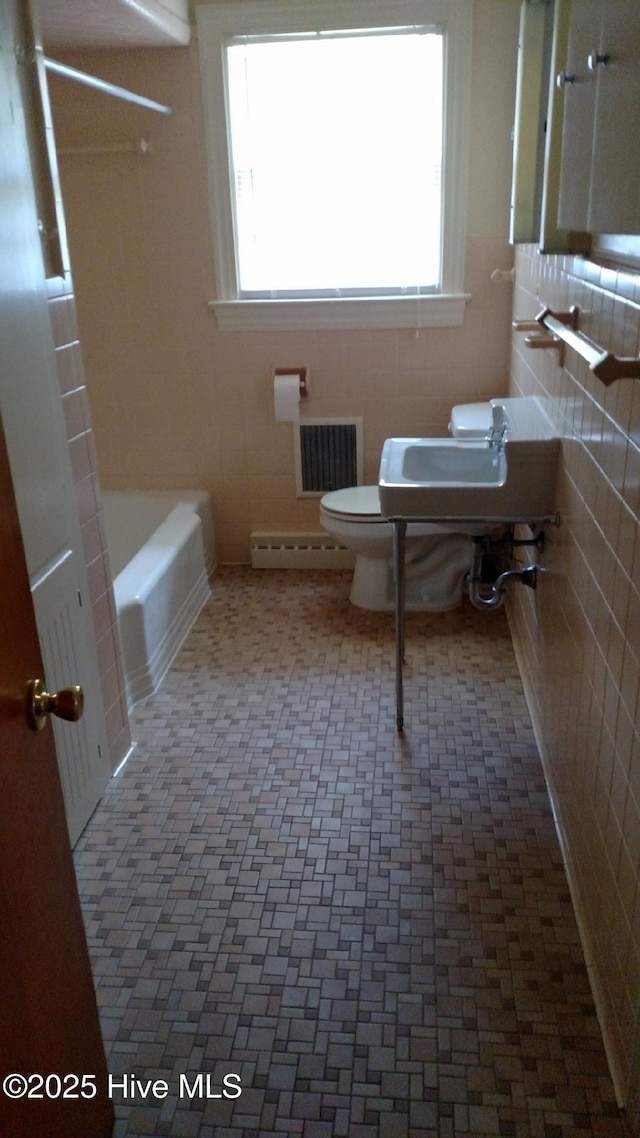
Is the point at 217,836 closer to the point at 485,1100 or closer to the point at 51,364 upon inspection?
the point at 485,1100

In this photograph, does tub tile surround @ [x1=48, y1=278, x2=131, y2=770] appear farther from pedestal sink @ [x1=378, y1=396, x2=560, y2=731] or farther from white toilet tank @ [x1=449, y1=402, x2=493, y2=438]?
white toilet tank @ [x1=449, y1=402, x2=493, y2=438]

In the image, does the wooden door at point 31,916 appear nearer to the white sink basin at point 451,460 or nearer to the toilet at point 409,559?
the white sink basin at point 451,460

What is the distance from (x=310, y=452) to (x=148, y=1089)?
8.61ft

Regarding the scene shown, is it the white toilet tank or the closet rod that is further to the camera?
the white toilet tank

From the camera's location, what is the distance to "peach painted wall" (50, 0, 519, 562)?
10.7 ft

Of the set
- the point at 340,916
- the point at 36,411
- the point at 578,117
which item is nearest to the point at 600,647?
the point at 340,916

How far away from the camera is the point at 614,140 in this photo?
1286 mm

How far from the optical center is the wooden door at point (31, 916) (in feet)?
3.37

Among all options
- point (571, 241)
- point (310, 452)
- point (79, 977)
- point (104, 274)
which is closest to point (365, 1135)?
point (79, 977)

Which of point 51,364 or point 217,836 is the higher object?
point 51,364

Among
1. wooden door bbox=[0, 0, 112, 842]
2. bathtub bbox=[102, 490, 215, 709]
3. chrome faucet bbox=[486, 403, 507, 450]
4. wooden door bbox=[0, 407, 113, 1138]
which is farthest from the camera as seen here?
bathtub bbox=[102, 490, 215, 709]

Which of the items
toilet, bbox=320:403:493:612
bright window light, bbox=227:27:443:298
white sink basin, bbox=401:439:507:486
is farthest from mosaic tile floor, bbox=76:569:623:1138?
bright window light, bbox=227:27:443:298

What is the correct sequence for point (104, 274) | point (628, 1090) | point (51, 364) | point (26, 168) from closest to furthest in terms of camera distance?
1. point (628, 1090)
2. point (26, 168)
3. point (51, 364)
4. point (104, 274)

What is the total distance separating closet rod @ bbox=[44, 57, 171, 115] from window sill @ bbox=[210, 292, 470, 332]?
73 cm
